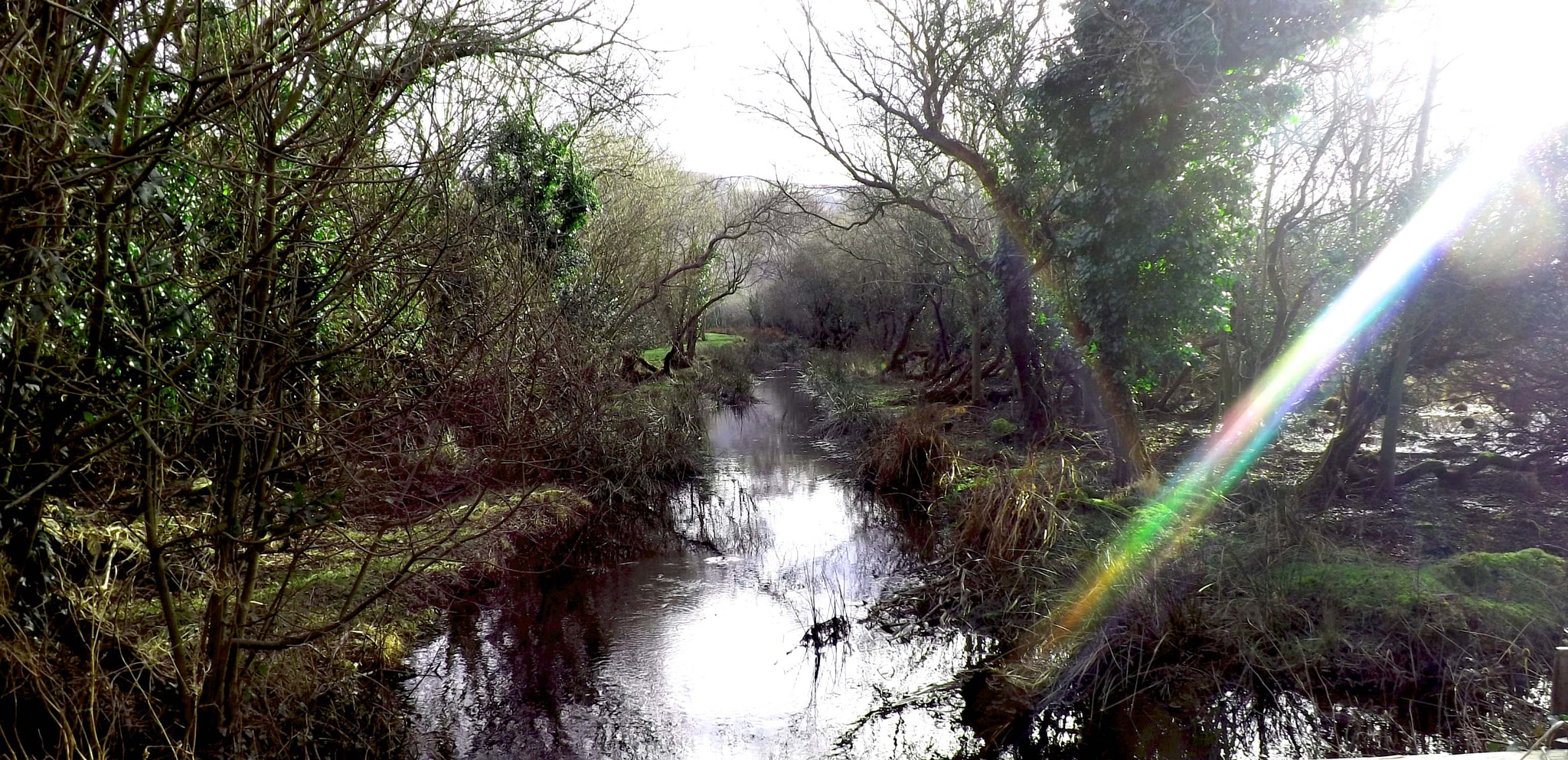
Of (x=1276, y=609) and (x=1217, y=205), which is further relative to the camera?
(x=1217, y=205)

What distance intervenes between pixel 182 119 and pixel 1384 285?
1058 centimetres

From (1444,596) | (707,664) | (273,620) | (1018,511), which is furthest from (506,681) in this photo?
(1444,596)

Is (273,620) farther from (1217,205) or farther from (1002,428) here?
(1002,428)

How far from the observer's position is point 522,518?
402 inches

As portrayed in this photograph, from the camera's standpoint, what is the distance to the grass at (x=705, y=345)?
1073 inches

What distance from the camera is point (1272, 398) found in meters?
11.5

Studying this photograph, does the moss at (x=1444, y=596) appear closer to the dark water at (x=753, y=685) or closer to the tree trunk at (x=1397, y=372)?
the dark water at (x=753, y=685)

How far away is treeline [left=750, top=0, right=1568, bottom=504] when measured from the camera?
28.4 feet

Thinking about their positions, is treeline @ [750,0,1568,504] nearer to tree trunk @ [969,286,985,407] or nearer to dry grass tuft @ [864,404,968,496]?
dry grass tuft @ [864,404,968,496]

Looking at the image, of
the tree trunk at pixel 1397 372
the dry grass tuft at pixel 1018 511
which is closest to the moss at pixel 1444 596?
the dry grass tuft at pixel 1018 511

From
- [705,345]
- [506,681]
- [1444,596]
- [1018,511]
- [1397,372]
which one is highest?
[705,345]

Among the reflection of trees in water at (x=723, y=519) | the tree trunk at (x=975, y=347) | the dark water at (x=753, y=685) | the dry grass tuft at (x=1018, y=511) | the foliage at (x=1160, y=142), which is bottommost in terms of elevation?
the dark water at (x=753, y=685)

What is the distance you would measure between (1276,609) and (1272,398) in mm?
5960

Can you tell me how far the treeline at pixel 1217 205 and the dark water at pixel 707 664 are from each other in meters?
4.34
